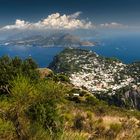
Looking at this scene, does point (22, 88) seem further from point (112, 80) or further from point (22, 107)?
point (112, 80)

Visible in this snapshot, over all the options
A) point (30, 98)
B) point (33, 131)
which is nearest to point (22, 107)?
point (30, 98)

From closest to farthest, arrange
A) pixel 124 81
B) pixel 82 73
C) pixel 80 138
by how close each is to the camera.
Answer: pixel 80 138 → pixel 124 81 → pixel 82 73

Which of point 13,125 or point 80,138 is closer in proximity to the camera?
point 80,138

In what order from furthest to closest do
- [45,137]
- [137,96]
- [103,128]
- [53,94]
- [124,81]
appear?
[124,81]
[137,96]
[103,128]
[53,94]
[45,137]

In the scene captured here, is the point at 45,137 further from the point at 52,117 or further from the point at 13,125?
the point at 52,117

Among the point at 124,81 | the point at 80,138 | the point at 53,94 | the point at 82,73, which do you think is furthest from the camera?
the point at 82,73

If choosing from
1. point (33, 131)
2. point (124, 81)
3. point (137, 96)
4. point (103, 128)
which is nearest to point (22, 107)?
point (33, 131)

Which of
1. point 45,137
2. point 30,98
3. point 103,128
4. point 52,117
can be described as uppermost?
point 30,98

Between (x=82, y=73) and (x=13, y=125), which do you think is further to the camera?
(x=82, y=73)

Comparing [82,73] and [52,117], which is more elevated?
[52,117]
